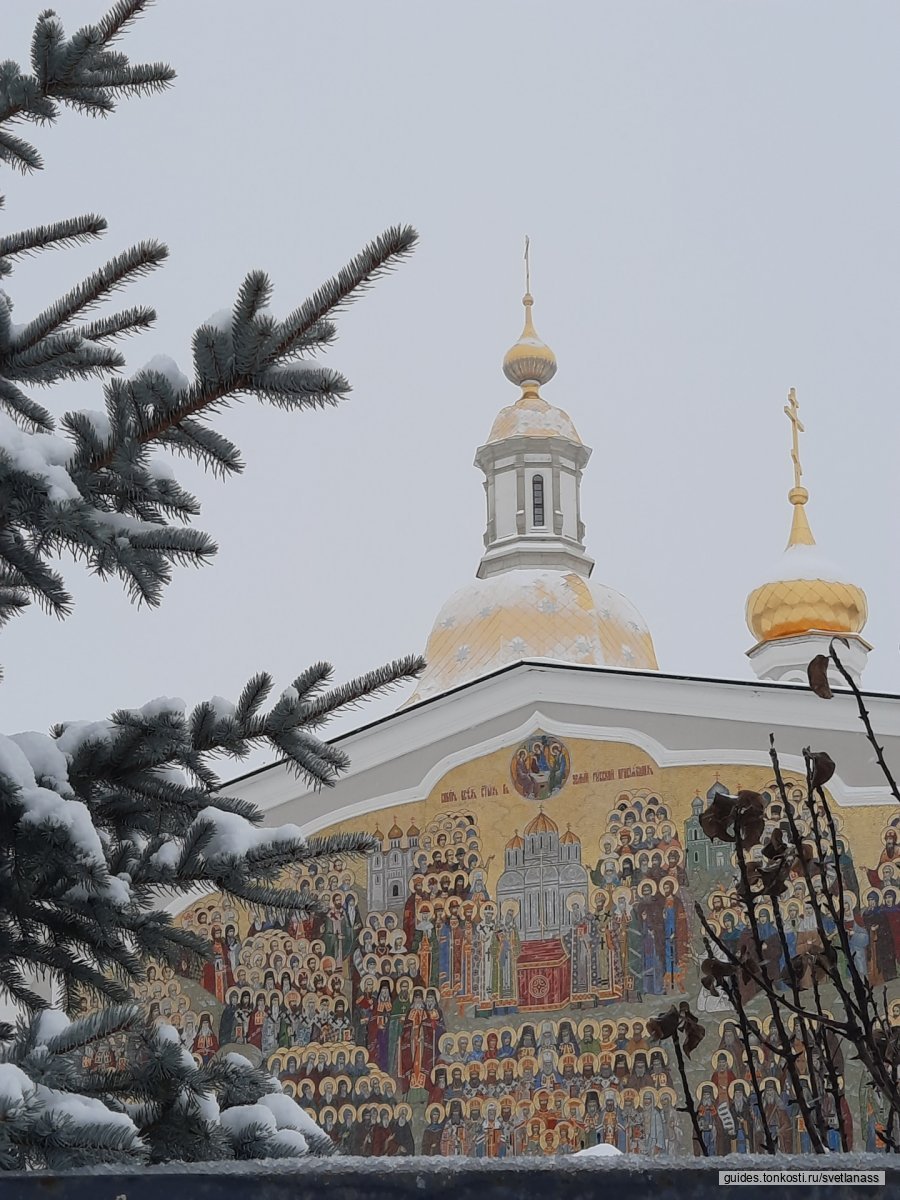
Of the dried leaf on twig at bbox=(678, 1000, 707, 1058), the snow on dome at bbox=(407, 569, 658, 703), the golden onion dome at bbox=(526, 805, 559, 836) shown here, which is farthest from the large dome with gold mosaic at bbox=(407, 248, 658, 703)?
the dried leaf on twig at bbox=(678, 1000, 707, 1058)

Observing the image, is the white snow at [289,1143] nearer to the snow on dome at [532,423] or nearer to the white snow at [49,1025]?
the white snow at [49,1025]

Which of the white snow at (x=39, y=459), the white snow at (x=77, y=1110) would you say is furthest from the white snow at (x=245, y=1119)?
the white snow at (x=39, y=459)

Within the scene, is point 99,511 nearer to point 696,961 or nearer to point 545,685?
point 696,961

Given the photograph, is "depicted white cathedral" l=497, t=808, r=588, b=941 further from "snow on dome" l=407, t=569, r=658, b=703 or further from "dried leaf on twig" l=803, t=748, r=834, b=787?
"dried leaf on twig" l=803, t=748, r=834, b=787

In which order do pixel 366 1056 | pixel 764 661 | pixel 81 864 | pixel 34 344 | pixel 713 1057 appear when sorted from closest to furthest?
pixel 81 864
pixel 34 344
pixel 713 1057
pixel 366 1056
pixel 764 661

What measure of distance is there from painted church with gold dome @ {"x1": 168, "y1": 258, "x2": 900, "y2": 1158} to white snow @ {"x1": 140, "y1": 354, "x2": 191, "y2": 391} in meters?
7.97

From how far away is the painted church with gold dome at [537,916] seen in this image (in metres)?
11.0

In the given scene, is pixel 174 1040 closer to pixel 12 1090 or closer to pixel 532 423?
pixel 12 1090

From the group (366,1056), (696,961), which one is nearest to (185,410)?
(696,961)

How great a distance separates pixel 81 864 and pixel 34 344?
95 centimetres

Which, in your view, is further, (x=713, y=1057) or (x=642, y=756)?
(x=642, y=756)

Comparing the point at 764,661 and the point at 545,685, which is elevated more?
the point at 764,661

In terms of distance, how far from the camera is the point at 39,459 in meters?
2.99

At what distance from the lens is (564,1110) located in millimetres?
11117
